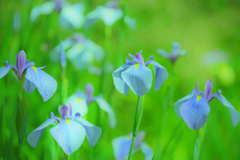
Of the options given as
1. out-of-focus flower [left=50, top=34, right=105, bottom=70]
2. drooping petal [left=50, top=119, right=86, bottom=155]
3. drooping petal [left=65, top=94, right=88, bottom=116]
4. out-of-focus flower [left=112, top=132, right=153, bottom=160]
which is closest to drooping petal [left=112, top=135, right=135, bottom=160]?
out-of-focus flower [left=112, top=132, right=153, bottom=160]

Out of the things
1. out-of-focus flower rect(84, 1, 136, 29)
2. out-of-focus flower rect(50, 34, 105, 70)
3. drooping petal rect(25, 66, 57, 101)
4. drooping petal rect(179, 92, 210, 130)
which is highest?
out-of-focus flower rect(84, 1, 136, 29)

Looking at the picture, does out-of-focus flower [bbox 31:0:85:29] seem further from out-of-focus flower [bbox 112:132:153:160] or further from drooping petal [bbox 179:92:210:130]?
drooping petal [bbox 179:92:210:130]

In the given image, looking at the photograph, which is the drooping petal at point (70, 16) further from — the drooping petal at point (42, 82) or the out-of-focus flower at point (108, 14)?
the drooping petal at point (42, 82)

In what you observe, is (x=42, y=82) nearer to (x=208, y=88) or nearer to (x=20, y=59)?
(x=20, y=59)

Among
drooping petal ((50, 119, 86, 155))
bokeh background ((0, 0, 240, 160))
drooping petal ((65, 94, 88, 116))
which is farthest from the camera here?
bokeh background ((0, 0, 240, 160))

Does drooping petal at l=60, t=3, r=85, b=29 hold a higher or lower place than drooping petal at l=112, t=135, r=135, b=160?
higher

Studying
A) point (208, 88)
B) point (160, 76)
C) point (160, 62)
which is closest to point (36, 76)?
point (160, 76)

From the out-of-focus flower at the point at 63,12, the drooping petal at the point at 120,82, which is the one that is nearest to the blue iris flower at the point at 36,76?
the drooping petal at the point at 120,82
